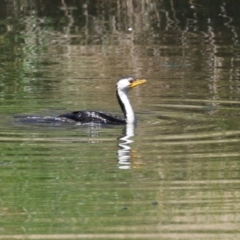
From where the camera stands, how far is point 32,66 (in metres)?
17.7

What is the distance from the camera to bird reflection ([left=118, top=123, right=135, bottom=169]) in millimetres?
9969

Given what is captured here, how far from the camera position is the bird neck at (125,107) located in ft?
41.3

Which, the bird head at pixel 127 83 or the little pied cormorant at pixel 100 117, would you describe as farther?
the bird head at pixel 127 83

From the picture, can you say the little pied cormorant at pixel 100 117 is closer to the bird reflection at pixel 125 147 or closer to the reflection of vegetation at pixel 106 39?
→ the bird reflection at pixel 125 147

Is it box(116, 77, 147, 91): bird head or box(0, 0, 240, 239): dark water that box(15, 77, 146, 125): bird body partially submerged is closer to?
box(0, 0, 240, 239): dark water

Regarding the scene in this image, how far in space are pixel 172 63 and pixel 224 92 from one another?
3.13 m

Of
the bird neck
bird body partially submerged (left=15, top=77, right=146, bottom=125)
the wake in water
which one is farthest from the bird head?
the wake in water

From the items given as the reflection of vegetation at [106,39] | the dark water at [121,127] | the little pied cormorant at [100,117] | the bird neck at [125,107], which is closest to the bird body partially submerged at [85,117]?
the little pied cormorant at [100,117]

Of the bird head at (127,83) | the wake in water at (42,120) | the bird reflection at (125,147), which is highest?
the bird head at (127,83)

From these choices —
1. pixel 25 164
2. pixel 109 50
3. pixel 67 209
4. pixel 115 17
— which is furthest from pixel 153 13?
pixel 67 209

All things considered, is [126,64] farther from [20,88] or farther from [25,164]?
[25,164]

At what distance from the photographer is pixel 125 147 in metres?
10.9

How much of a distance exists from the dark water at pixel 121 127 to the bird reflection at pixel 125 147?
0.5 inches

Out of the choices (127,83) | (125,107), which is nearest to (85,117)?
(125,107)
